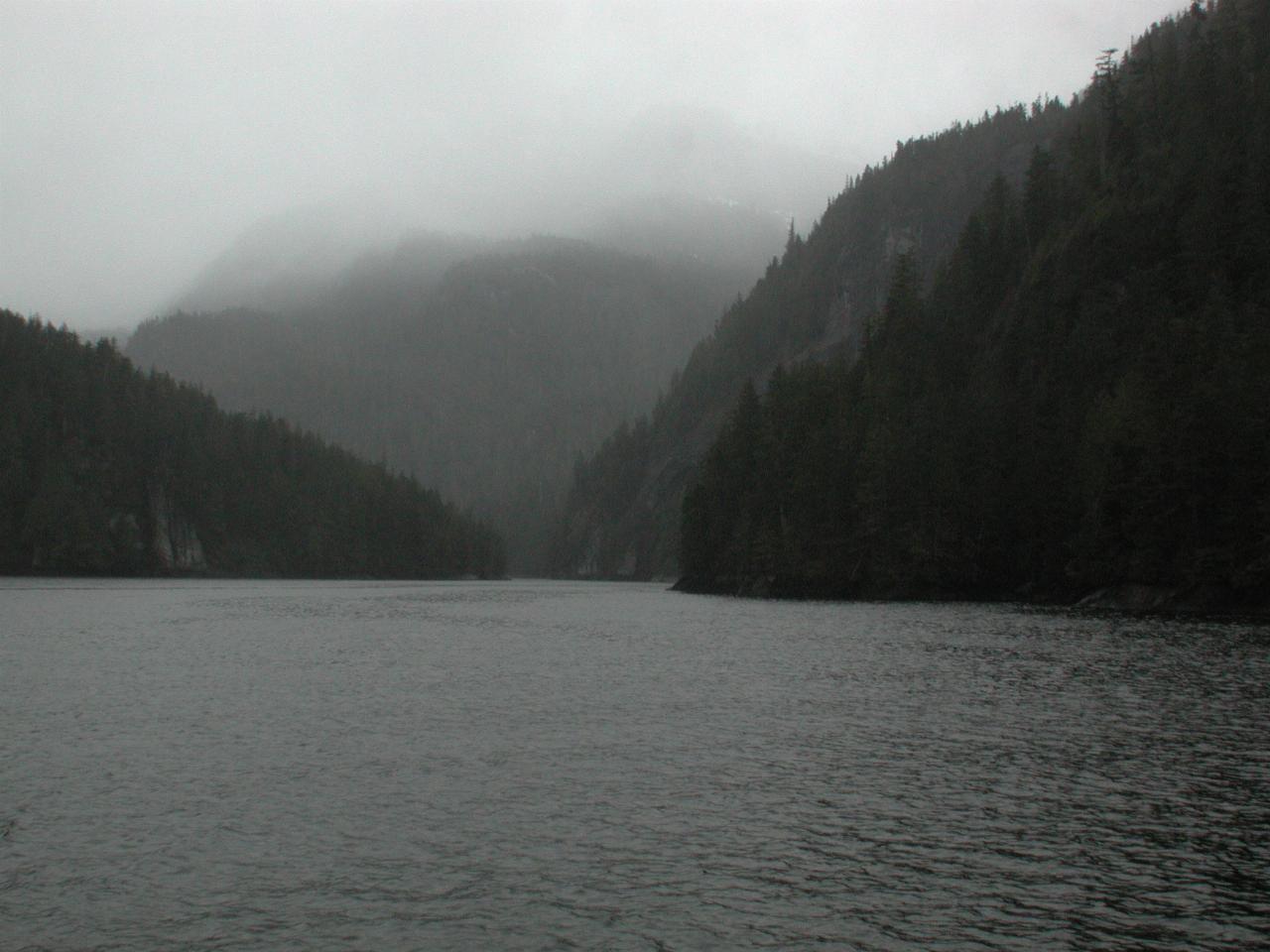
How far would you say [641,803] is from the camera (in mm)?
23547

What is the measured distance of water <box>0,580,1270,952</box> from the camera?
54.1 feet

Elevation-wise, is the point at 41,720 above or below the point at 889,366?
below

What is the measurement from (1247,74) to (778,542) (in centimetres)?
8351

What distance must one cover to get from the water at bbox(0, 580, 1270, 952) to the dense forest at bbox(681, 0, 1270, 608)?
33.0m

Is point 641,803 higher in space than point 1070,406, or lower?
lower

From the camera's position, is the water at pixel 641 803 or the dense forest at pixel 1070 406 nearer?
the water at pixel 641 803

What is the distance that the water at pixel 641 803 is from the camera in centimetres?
1650

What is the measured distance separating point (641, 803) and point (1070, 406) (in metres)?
91.5

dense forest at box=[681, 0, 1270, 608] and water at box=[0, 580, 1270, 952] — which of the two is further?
dense forest at box=[681, 0, 1270, 608]

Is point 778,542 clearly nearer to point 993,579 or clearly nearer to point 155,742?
point 993,579

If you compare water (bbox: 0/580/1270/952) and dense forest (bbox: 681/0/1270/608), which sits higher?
dense forest (bbox: 681/0/1270/608)

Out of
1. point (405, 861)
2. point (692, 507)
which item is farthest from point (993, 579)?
point (405, 861)

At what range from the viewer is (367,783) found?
25625 millimetres

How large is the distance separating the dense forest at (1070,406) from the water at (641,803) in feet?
108
